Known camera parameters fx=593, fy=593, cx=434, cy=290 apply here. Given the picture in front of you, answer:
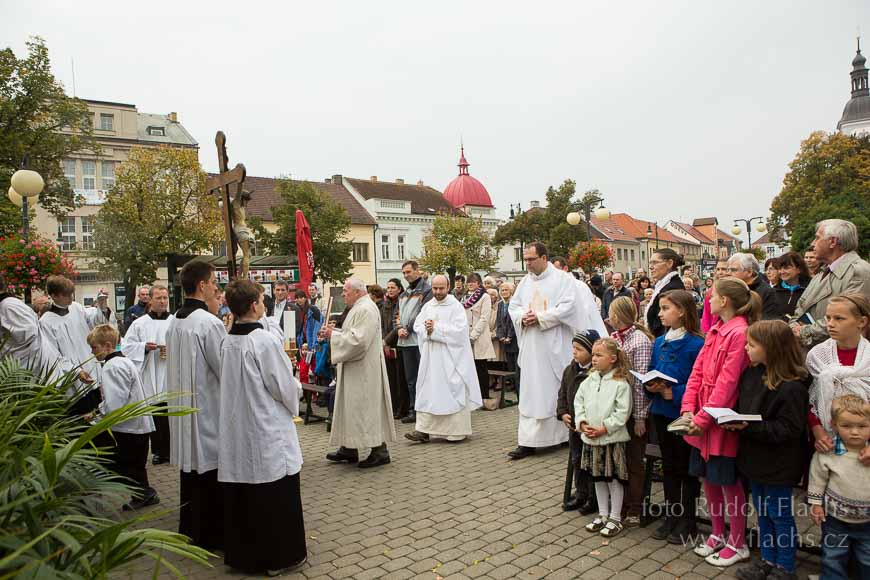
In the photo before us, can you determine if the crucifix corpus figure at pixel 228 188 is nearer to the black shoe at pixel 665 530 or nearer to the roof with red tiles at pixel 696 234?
the black shoe at pixel 665 530

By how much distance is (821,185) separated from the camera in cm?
4194

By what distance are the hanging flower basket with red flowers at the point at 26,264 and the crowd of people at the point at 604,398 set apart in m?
4.56

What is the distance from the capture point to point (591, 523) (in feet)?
14.9

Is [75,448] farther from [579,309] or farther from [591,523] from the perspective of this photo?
[579,309]

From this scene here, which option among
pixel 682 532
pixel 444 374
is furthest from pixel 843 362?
pixel 444 374

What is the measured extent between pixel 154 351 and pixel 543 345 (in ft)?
15.3

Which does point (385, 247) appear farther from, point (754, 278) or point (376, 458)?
point (754, 278)

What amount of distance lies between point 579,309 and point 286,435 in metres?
3.80

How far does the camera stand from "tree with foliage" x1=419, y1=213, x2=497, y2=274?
4381 centimetres

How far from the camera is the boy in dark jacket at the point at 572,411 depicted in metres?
4.86

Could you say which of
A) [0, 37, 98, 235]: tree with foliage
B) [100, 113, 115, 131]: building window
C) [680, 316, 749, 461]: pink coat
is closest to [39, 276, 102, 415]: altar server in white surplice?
[680, 316, 749, 461]: pink coat

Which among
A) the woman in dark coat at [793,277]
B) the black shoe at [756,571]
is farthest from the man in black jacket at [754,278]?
the black shoe at [756,571]

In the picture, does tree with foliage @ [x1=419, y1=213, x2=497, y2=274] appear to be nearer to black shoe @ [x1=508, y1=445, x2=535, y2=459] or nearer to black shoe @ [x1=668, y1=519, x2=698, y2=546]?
black shoe @ [x1=508, y1=445, x2=535, y2=459]

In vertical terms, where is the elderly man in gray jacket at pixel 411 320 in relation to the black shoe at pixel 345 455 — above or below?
above
